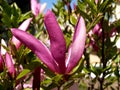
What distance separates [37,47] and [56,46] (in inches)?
1.9

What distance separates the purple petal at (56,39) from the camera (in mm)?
848

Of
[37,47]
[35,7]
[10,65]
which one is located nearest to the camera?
[37,47]

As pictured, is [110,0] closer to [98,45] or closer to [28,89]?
[98,45]

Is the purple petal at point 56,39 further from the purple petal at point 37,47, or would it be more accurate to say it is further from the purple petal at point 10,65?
the purple petal at point 10,65

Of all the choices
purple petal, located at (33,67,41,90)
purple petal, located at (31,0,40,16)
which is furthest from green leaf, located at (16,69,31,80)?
purple petal, located at (31,0,40,16)

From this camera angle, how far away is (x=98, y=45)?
Result: 186 cm

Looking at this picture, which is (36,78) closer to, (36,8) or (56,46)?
(56,46)

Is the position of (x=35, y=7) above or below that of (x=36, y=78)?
above

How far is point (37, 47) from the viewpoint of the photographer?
87 centimetres

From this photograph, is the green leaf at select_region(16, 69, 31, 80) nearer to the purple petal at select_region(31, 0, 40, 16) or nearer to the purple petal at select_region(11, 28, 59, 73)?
the purple petal at select_region(11, 28, 59, 73)

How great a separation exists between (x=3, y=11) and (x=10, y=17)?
3 centimetres

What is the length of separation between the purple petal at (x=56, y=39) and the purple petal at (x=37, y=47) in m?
0.01

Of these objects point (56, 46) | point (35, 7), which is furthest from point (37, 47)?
point (35, 7)

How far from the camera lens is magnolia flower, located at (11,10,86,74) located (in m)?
0.85
